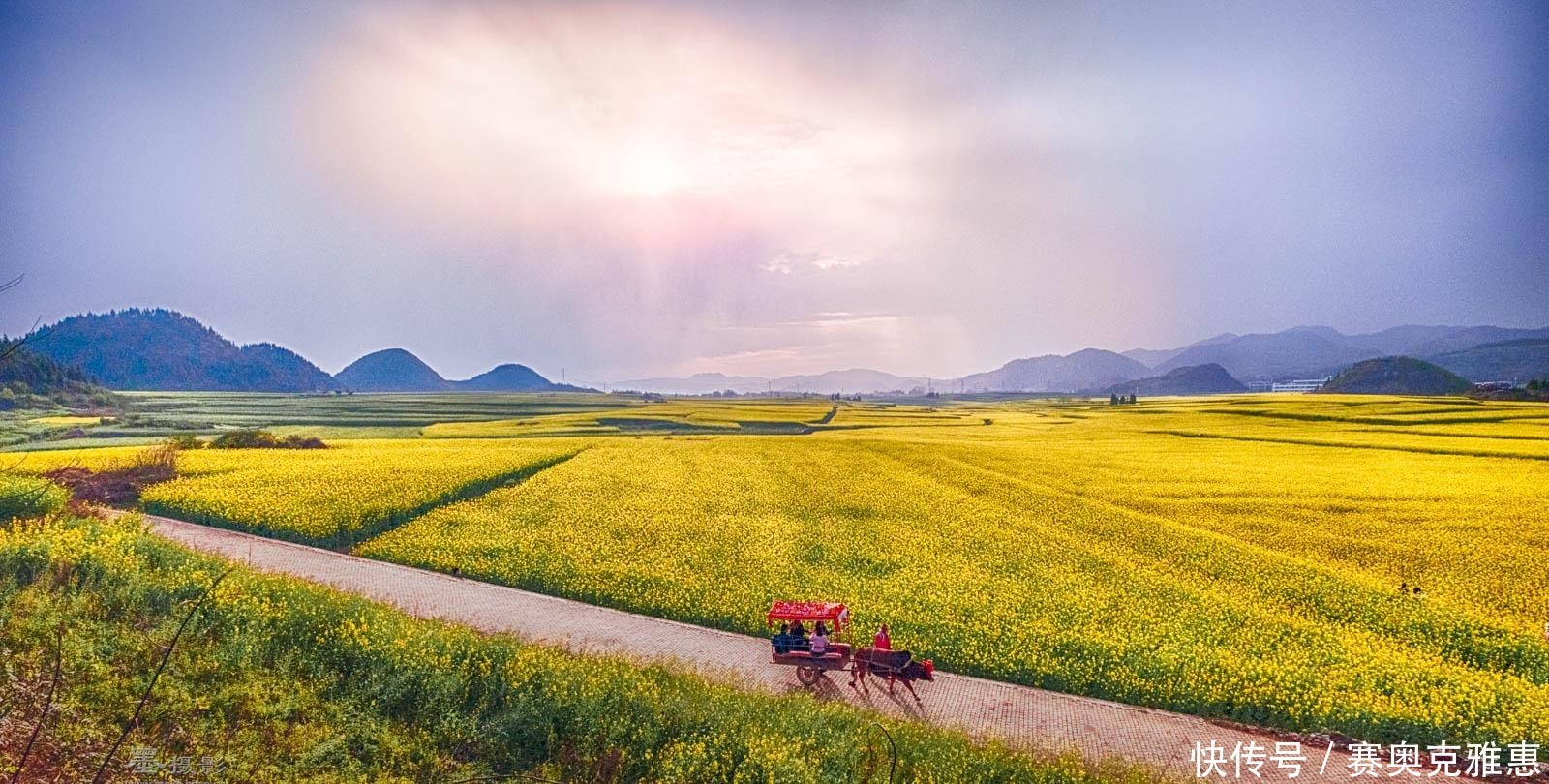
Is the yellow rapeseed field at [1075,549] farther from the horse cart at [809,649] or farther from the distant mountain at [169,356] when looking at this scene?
the distant mountain at [169,356]

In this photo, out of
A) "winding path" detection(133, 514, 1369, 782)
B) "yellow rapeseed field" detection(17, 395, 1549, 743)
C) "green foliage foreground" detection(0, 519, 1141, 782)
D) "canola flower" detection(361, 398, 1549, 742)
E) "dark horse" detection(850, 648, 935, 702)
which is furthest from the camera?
"yellow rapeseed field" detection(17, 395, 1549, 743)

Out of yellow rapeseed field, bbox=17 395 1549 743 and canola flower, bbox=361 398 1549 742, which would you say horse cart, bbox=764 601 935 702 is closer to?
yellow rapeseed field, bbox=17 395 1549 743

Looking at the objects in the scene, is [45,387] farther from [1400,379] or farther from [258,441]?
[1400,379]

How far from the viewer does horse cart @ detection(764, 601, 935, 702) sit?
12602 millimetres

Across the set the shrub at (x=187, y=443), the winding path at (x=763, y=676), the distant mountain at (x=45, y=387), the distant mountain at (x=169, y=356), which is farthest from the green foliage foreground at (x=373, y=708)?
the distant mountain at (x=169, y=356)

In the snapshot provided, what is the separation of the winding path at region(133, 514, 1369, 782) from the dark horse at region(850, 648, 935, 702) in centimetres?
33

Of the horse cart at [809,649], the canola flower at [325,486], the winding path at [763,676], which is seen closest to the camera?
the winding path at [763,676]

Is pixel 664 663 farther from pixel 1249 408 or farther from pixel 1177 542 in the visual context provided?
pixel 1249 408

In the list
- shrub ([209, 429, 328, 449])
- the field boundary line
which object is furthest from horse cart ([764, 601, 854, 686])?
shrub ([209, 429, 328, 449])

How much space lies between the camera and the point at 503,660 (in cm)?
1195

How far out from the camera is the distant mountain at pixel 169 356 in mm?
148125

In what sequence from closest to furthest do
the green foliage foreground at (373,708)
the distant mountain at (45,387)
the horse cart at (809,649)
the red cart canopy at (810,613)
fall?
the green foliage foreground at (373,708), the horse cart at (809,649), the red cart canopy at (810,613), the distant mountain at (45,387)

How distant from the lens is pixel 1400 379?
14675cm

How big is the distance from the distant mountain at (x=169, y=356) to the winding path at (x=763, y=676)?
555 feet
